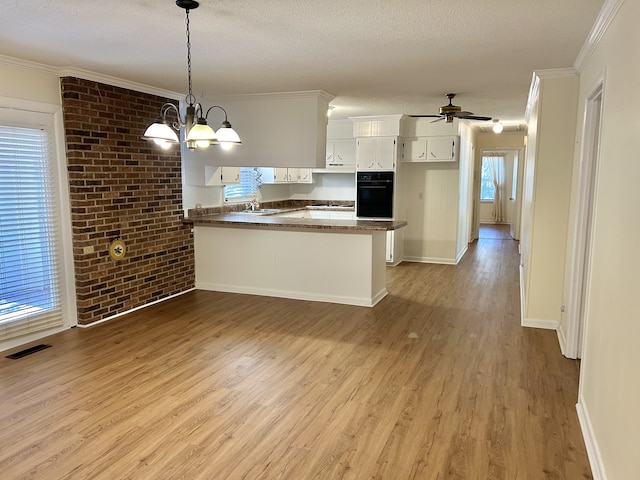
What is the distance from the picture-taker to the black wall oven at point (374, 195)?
7293 mm

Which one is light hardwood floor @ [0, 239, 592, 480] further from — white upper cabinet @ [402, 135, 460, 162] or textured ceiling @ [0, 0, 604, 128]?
white upper cabinet @ [402, 135, 460, 162]

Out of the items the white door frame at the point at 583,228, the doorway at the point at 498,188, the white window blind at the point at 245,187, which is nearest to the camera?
the white door frame at the point at 583,228

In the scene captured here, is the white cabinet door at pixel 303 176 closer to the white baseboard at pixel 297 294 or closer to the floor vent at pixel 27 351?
the white baseboard at pixel 297 294

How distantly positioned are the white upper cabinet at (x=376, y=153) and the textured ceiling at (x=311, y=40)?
225 cm

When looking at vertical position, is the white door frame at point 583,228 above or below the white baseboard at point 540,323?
above

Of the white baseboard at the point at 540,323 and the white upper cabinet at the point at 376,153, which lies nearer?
the white baseboard at the point at 540,323

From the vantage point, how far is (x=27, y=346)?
4035 mm

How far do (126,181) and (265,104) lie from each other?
5.98ft

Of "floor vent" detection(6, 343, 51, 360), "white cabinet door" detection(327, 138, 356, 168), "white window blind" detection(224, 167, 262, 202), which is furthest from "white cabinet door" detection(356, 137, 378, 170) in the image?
"floor vent" detection(6, 343, 51, 360)

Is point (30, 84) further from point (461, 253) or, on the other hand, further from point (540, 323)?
point (461, 253)

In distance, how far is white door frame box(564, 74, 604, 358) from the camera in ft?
11.4

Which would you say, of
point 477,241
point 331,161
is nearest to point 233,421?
point 331,161

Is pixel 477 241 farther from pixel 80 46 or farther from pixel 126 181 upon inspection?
pixel 80 46

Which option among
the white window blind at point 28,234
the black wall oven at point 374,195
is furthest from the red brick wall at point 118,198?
the black wall oven at point 374,195
